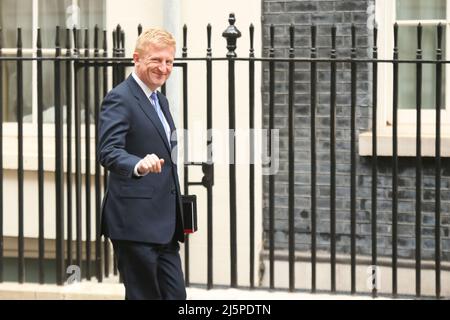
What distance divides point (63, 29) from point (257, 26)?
1716mm

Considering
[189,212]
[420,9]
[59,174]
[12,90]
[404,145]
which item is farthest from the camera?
[12,90]

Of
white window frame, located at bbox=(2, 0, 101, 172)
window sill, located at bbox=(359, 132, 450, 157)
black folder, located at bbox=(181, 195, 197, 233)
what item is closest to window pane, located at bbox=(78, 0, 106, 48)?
white window frame, located at bbox=(2, 0, 101, 172)

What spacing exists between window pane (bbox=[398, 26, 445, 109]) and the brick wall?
15.4 inches

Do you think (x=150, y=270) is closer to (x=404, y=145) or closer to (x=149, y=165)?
(x=149, y=165)

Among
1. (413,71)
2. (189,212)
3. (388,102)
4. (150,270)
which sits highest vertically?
(413,71)

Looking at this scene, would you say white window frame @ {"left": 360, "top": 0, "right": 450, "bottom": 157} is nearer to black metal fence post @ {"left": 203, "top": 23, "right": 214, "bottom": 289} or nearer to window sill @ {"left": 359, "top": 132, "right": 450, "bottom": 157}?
window sill @ {"left": 359, "top": 132, "right": 450, "bottom": 157}

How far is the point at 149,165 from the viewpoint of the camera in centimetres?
388

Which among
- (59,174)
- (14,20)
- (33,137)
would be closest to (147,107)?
(59,174)

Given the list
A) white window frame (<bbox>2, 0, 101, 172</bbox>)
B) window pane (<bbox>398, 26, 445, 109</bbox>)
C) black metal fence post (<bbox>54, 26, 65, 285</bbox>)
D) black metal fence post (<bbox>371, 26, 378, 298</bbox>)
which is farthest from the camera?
white window frame (<bbox>2, 0, 101, 172</bbox>)

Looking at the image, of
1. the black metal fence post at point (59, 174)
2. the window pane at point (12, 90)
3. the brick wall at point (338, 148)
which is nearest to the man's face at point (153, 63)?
the black metal fence post at point (59, 174)

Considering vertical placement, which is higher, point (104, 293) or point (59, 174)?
point (59, 174)

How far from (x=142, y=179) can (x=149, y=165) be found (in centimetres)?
37

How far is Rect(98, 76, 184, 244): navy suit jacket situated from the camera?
13.8 ft

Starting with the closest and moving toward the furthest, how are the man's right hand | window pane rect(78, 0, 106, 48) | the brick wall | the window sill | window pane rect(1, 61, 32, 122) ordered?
the man's right hand → the window sill → the brick wall → window pane rect(78, 0, 106, 48) → window pane rect(1, 61, 32, 122)
